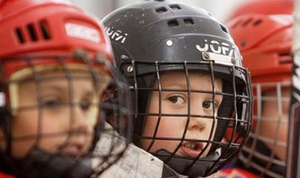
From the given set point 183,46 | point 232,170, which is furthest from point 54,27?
point 232,170

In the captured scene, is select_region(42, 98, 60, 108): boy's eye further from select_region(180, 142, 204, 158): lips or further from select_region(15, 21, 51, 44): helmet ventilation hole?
select_region(180, 142, 204, 158): lips

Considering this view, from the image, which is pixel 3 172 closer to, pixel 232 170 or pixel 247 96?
pixel 247 96

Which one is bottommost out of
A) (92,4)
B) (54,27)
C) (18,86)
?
(18,86)

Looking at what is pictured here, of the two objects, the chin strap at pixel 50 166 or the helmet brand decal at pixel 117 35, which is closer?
the chin strap at pixel 50 166

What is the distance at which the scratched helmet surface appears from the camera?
1807 mm

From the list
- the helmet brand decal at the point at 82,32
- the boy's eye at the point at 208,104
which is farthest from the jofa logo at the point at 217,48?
the helmet brand decal at the point at 82,32

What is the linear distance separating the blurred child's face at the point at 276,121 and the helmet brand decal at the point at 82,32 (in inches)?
40.4

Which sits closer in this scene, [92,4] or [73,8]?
[73,8]

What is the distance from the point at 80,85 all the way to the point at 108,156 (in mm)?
138

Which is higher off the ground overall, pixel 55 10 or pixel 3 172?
pixel 55 10

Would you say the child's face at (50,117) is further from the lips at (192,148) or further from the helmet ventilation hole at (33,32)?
the lips at (192,148)

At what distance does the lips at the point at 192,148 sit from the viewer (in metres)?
1.84

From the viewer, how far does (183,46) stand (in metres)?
1.84

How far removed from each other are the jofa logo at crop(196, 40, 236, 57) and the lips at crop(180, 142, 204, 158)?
202mm
